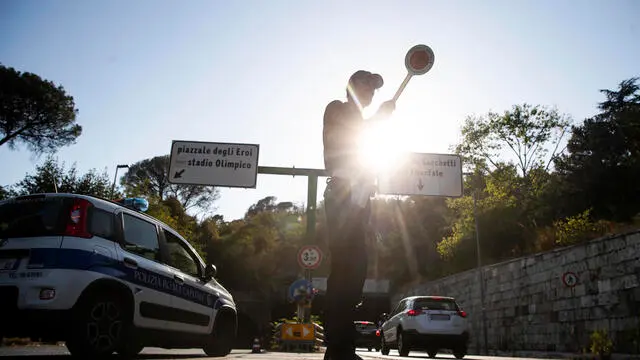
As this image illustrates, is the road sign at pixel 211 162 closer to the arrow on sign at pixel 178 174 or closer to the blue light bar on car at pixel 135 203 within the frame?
the arrow on sign at pixel 178 174

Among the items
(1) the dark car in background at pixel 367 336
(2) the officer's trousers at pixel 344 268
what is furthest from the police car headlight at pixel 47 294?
(1) the dark car in background at pixel 367 336

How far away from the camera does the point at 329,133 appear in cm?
374

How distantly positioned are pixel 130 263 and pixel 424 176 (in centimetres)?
1229

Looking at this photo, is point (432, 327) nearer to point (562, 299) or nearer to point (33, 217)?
point (562, 299)

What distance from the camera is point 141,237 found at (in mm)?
5965

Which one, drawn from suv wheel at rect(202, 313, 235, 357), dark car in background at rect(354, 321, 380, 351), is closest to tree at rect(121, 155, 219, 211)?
dark car in background at rect(354, 321, 380, 351)

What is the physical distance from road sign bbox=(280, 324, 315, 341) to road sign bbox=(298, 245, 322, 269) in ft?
4.65

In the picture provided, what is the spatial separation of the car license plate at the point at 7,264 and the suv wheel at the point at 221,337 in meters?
2.79

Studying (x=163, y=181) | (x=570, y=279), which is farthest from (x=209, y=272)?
(x=163, y=181)

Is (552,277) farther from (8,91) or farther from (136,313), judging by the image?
(8,91)

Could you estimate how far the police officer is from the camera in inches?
134

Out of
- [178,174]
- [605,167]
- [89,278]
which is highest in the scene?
[605,167]

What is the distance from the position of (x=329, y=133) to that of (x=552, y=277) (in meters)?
17.4

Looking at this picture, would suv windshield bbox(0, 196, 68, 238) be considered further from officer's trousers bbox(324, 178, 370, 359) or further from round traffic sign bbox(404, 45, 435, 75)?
round traffic sign bbox(404, 45, 435, 75)
